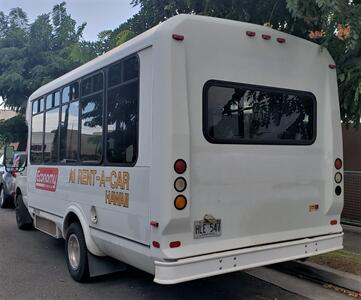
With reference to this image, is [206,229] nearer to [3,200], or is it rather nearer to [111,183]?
[111,183]

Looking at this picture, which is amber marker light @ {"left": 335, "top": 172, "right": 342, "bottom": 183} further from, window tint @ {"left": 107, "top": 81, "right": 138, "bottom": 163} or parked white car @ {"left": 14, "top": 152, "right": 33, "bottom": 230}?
parked white car @ {"left": 14, "top": 152, "right": 33, "bottom": 230}

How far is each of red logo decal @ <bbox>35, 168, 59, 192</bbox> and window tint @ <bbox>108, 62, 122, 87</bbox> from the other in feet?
6.96

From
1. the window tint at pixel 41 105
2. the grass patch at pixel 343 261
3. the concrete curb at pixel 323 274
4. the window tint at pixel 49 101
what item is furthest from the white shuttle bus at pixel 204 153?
the window tint at pixel 41 105

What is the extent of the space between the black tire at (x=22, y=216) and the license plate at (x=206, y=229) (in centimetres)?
598

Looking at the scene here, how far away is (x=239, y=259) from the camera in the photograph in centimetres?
449

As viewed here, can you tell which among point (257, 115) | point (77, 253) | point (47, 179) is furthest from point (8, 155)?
point (257, 115)

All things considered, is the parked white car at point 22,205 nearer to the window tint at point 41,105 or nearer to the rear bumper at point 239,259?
the window tint at point 41,105

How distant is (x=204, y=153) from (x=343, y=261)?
9.66 feet

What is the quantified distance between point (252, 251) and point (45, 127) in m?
4.24

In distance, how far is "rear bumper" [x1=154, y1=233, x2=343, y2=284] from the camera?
408cm

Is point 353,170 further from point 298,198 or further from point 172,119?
point 172,119

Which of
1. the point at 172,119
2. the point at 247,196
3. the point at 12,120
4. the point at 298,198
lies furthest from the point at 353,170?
the point at 12,120

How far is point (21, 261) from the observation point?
7.11 m

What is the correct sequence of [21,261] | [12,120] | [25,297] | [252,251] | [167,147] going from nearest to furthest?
[167,147] < [252,251] < [25,297] < [21,261] < [12,120]
